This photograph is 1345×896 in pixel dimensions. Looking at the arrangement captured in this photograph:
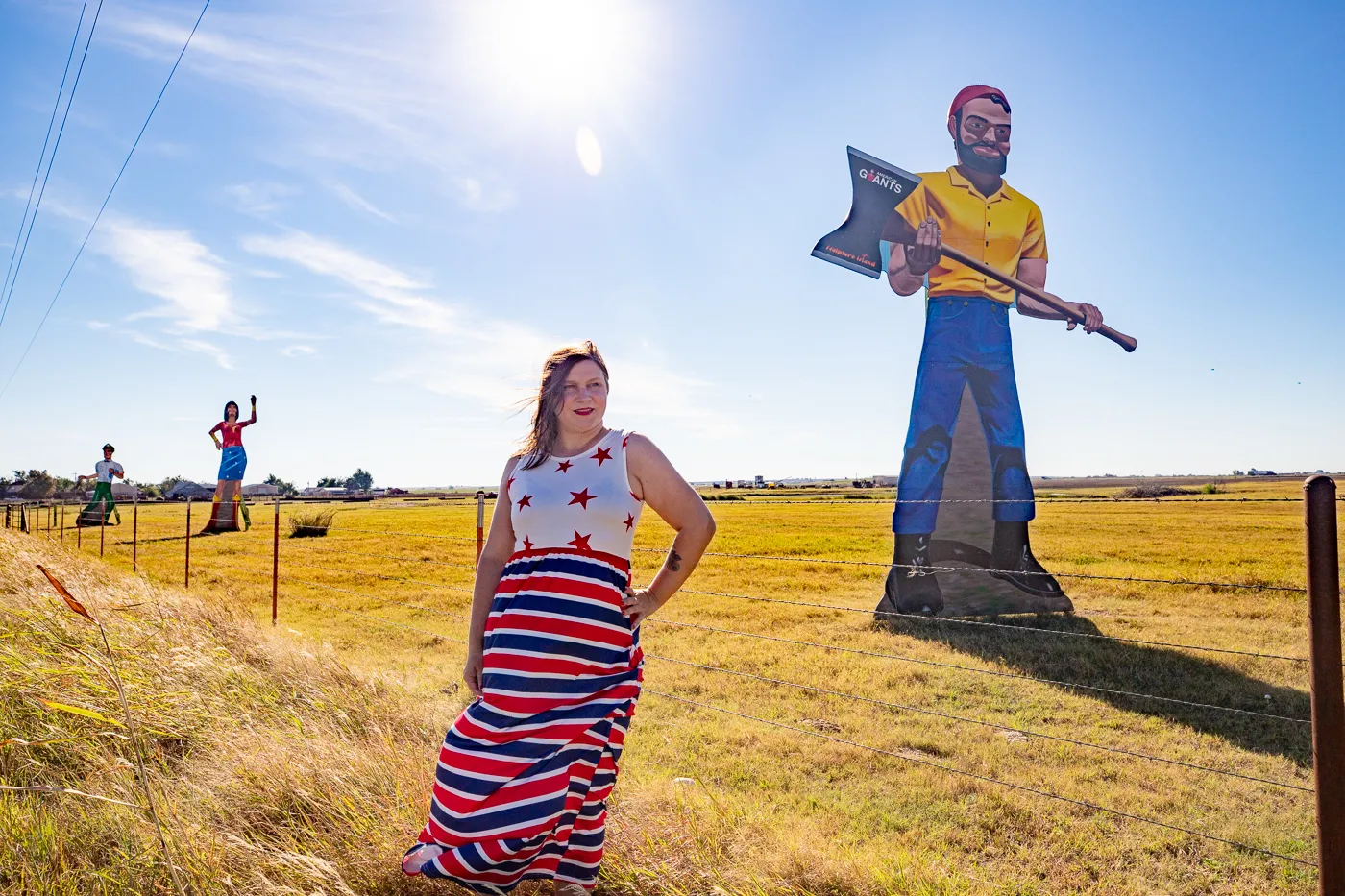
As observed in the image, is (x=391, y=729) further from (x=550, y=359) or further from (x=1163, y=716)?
(x=1163, y=716)

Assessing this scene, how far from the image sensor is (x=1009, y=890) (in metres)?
2.73

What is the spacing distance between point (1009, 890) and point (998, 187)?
6.84 meters

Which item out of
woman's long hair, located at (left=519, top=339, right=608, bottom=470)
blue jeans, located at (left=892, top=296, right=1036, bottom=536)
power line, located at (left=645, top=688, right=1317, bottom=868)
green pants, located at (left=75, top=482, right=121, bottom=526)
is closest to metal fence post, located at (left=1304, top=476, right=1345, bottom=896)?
power line, located at (left=645, top=688, right=1317, bottom=868)

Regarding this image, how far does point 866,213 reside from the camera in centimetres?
750

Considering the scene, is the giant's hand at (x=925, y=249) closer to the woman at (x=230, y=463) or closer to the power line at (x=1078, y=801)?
the power line at (x=1078, y=801)

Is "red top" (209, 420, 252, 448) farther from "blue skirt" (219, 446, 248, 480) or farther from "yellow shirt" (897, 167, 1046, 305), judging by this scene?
"yellow shirt" (897, 167, 1046, 305)

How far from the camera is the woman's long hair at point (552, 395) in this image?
2.15 metres

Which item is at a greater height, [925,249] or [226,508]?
[925,249]

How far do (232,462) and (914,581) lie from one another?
14.0 meters

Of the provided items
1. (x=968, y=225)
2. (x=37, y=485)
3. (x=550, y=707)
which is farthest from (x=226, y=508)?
(x=37, y=485)

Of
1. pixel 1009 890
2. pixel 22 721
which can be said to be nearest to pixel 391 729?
pixel 22 721

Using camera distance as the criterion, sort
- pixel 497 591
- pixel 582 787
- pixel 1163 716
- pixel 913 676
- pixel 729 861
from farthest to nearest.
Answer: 1. pixel 913 676
2. pixel 1163 716
3. pixel 729 861
4. pixel 497 591
5. pixel 582 787

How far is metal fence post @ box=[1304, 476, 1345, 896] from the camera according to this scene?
1.83 m

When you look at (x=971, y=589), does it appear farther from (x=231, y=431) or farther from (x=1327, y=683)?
(x=231, y=431)
